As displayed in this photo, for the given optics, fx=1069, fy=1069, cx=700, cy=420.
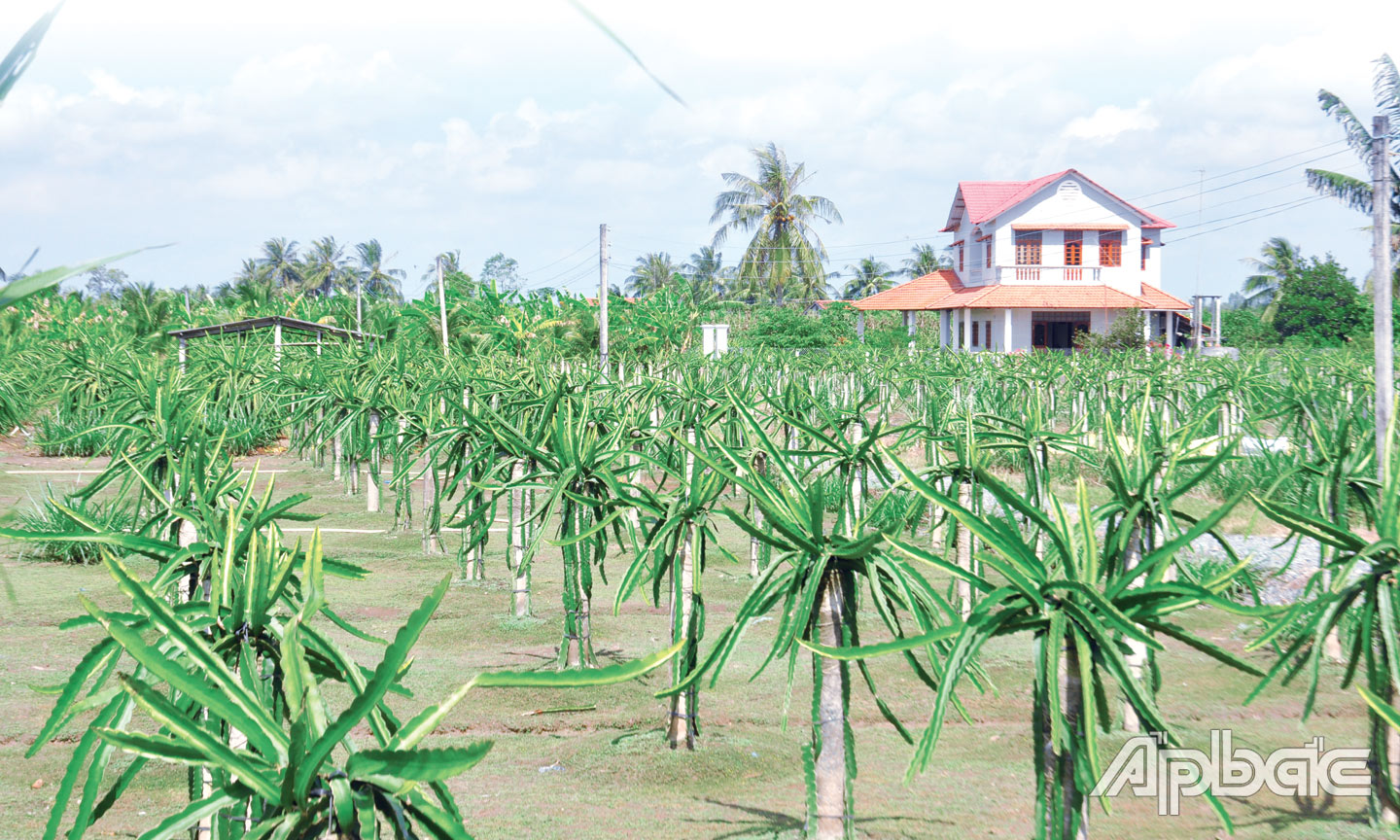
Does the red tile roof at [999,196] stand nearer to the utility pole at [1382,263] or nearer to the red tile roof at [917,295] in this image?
the red tile roof at [917,295]

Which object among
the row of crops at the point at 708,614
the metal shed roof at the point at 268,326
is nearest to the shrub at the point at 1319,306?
the metal shed roof at the point at 268,326

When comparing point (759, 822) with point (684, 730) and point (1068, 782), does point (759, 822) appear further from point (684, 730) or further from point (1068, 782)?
point (1068, 782)

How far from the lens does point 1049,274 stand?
32.1 metres

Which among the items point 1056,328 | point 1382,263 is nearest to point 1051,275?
point 1056,328

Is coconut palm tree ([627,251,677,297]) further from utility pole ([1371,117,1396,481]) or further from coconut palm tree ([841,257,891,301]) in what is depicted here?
utility pole ([1371,117,1396,481])

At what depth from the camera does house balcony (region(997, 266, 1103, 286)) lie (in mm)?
31672

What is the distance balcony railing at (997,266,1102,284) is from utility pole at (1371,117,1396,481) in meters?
24.7

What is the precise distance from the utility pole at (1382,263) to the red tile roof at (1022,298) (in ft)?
71.4

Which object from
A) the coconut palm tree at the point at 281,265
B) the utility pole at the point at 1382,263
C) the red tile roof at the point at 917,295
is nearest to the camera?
the utility pole at the point at 1382,263

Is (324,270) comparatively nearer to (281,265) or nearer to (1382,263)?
(281,265)

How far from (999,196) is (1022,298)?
621 centimetres

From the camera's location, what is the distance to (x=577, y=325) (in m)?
22.2

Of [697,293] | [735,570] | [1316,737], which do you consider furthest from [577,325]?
[697,293]

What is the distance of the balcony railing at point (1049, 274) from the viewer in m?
31.7
